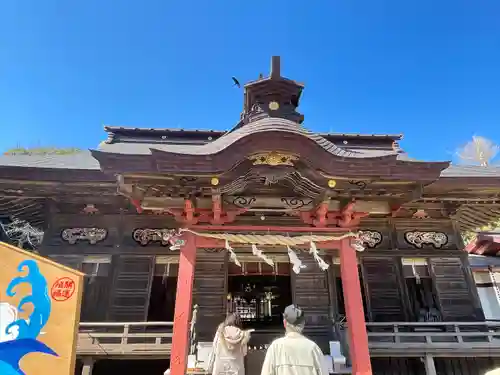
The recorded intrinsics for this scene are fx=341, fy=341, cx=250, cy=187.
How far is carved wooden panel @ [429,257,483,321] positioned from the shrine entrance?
18.8ft

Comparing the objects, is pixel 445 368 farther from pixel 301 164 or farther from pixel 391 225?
pixel 301 164

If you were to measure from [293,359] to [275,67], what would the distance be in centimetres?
586

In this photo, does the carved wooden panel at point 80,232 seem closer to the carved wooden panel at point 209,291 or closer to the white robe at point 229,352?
the carved wooden panel at point 209,291

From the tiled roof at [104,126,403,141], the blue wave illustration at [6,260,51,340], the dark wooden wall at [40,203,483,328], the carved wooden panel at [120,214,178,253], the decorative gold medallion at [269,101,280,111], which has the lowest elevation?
the blue wave illustration at [6,260,51,340]

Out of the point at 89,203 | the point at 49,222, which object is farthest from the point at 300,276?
the point at 49,222

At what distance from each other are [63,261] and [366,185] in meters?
7.30

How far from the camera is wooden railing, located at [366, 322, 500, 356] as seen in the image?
Answer: 25.2 ft

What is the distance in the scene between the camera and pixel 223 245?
22.3 feet

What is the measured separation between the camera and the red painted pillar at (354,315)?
5.98 meters

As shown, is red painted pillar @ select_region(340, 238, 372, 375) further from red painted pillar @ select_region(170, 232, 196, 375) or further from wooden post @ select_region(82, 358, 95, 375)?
wooden post @ select_region(82, 358, 95, 375)

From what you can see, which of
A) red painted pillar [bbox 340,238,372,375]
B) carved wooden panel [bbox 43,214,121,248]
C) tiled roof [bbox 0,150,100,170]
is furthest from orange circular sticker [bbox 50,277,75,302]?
red painted pillar [bbox 340,238,372,375]

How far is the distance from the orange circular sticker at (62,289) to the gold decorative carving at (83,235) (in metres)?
3.78

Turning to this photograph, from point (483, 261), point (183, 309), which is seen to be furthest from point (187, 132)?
point (483, 261)

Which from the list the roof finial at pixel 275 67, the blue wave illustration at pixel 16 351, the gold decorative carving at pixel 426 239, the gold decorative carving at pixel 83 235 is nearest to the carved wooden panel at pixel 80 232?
the gold decorative carving at pixel 83 235
